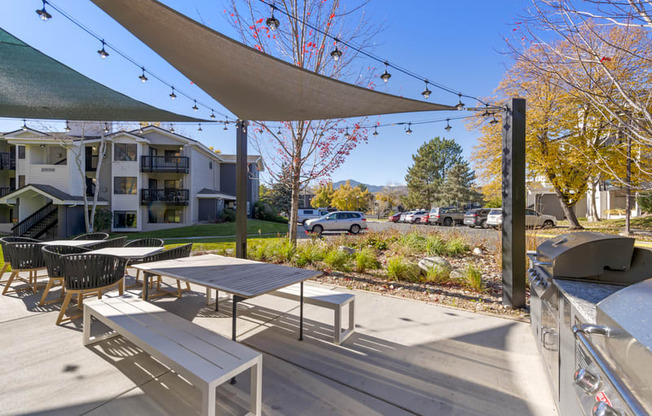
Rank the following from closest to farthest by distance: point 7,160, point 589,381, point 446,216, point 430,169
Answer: point 589,381 → point 7,160 → point 446,216 → point 430,169

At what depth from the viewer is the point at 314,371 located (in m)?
2.40

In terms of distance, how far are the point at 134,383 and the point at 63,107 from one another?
4.39 m

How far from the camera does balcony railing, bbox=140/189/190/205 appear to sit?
17875 millimetres

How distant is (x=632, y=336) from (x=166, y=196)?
69.8 feet

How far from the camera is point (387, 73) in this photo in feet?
16.8

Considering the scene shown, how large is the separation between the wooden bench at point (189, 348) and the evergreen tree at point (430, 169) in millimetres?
34935

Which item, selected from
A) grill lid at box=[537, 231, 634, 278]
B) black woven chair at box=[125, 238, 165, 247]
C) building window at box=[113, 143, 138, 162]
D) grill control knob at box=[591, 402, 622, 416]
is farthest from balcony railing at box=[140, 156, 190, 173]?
grill control knob at box=[591, 402, 622, 416]

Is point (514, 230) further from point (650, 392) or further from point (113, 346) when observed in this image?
point (113, 346)

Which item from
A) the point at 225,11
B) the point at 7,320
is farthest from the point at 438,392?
the point at 225,11

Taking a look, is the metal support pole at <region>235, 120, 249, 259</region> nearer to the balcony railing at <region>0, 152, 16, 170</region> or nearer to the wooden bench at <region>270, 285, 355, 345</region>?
the wooden bench at <region>270, 285, 355, 345</region>

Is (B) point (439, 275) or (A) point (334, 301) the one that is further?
(B) point (439, 275)

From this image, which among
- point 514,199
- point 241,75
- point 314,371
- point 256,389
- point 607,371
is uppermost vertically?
point 241,75

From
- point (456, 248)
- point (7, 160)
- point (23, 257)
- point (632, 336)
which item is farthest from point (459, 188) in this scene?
point (7, 160)

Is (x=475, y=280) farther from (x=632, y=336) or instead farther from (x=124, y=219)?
(x=124, y=219)
